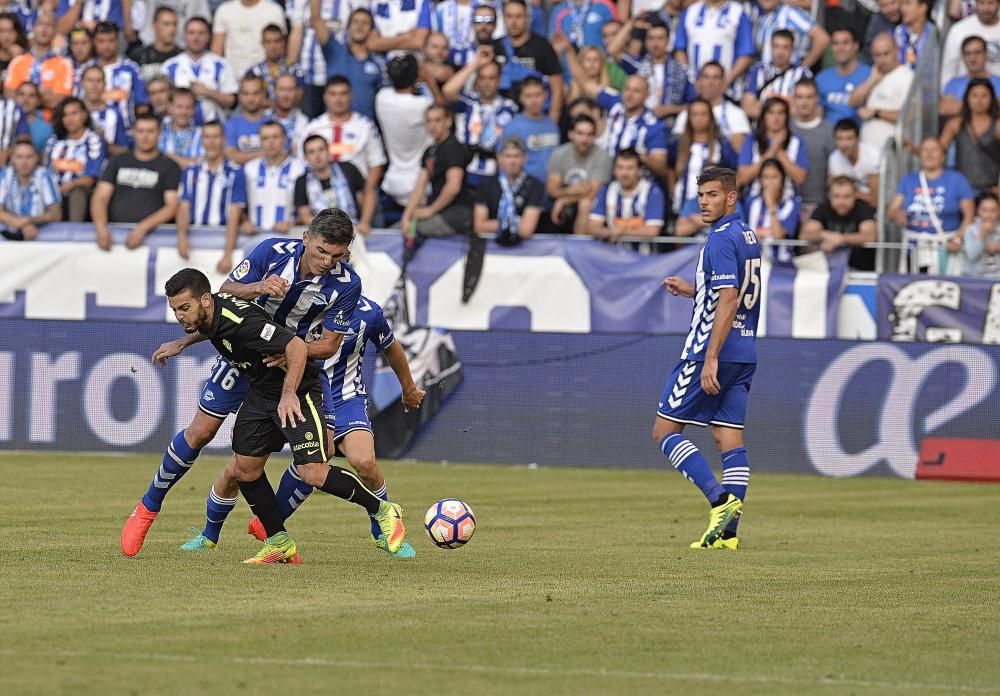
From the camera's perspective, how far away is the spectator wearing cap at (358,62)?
69.2ft

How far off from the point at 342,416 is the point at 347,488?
2.77 ft

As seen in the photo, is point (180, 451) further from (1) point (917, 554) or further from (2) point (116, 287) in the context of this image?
(2) point (116, 287)

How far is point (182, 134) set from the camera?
67.9ft

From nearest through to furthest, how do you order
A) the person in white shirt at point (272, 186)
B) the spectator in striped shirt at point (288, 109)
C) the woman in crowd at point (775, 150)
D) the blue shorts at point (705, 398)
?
the blue shorts at point (705, 398)
the woman in crowd at point (775, 150)
the person in white shirt at point (272, 186)
the spectator in striped shirt at point (288, 109)

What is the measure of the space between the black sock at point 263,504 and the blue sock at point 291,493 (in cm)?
45

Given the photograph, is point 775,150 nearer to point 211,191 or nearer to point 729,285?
point 211,191

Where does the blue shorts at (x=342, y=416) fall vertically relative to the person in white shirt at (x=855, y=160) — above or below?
below

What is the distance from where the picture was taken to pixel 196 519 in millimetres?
12484

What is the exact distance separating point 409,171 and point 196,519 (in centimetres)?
871

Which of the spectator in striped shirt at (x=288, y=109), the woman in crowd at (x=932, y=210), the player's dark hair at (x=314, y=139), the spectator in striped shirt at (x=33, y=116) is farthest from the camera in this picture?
the spectator in striped shirt at (x=33, y=116)

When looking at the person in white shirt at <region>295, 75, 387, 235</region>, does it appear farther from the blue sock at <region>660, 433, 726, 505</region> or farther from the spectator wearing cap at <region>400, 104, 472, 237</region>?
the blue sock at <region>660, 433, 726, 505</region>

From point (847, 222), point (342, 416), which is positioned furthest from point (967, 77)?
point (342, 416)

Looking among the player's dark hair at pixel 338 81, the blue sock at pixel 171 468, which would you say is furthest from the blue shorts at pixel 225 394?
the player's dark hair at pixel 338 81

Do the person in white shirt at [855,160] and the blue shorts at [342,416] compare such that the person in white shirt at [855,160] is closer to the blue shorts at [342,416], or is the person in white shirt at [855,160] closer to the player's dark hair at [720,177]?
Result: the player's dark hair at [720,177]
